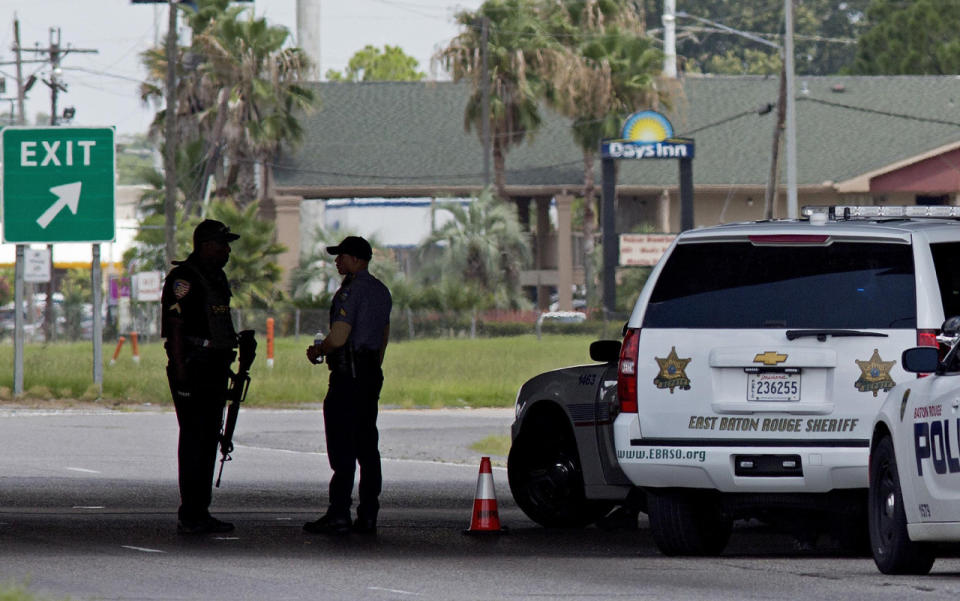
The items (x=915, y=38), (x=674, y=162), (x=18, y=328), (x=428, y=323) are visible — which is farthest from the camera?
(x=915, y=38)

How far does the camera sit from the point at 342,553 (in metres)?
11.2

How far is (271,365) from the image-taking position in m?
39.1

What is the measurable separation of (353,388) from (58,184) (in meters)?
17.9

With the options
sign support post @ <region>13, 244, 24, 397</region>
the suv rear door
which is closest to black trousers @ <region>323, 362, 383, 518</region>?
the suv rear door

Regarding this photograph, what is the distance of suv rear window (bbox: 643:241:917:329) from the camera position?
33.6 ft

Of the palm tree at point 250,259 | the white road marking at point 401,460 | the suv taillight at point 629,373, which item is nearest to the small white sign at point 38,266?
the palm tree at point 250,259

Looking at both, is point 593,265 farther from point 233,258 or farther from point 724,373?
point 724,373

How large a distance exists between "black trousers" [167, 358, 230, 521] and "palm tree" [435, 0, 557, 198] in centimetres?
4793

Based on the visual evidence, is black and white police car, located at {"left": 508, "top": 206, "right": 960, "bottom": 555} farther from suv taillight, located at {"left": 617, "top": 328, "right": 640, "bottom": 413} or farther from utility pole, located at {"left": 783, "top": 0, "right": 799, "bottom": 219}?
utility pole, located at {"left": 783, "top": 0, "right": 799, "bottom": 219}

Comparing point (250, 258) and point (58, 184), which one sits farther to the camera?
point (250, 258)

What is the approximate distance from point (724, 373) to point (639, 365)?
466 mm

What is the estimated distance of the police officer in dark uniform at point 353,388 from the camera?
40.0ft

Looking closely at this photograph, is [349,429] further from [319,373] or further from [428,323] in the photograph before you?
[428,323]

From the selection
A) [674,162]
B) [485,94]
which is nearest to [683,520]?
[485,94]
